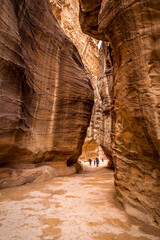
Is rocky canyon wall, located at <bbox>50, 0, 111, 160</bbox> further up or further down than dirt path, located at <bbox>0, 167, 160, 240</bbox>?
further up

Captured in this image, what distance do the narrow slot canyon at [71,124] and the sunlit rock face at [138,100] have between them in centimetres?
Result: 2

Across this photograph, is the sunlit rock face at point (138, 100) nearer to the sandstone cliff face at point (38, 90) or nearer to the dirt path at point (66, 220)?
the dirt path at point (66, 220)

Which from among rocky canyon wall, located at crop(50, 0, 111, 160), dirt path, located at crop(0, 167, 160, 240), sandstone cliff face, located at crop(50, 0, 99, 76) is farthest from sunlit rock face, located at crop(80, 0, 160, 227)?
sandstone cliff face, located at crop(50, 0, 99, 76)

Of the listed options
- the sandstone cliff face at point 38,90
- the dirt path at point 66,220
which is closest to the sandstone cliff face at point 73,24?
the sandstone cliff face at point 38,90

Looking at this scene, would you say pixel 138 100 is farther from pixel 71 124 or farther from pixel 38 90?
pixel 71 124

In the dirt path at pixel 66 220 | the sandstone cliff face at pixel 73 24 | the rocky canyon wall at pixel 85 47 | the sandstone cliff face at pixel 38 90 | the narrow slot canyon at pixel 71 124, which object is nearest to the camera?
the dirt path at pixel 66 220

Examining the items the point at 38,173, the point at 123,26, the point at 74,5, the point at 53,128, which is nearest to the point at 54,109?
the point at 53,128

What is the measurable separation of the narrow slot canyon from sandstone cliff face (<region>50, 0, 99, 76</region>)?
12.7 meters

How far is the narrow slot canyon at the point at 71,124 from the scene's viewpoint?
112 inches

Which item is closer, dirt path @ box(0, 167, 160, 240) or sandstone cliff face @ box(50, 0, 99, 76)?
dirt path @ box(0, 167, 160, 240)

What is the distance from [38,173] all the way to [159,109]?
5814 millimetres

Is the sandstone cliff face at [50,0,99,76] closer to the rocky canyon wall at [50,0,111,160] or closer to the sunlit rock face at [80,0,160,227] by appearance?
the rocky canyon wall at [50,0,111,160]

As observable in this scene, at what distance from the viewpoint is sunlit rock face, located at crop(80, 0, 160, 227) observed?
2.95m

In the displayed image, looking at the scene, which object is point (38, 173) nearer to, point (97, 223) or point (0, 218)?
point (0, 218)
